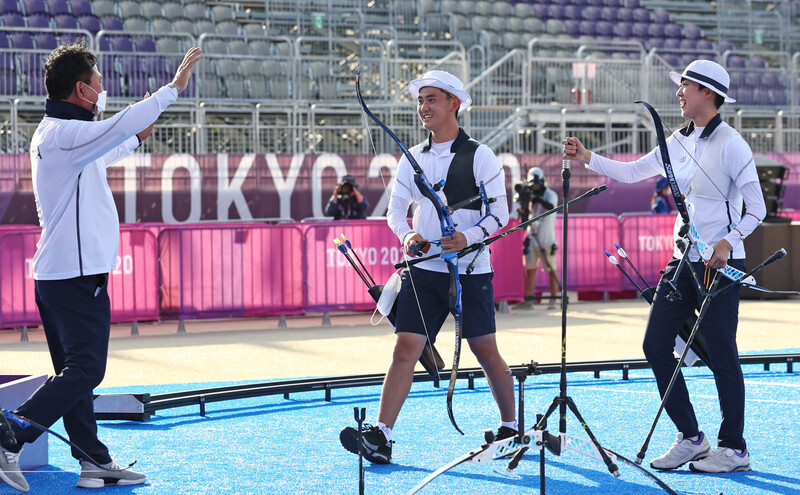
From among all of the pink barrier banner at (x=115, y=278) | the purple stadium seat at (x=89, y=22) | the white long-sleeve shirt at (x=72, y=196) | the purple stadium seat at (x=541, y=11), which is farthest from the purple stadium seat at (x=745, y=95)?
the white long-sleeve shirt at (x=72, y=196)

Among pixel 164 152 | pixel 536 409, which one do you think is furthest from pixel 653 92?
pixel 536 409

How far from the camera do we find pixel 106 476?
219 inches

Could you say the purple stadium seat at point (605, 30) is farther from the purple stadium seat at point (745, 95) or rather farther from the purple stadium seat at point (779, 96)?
the purple stadium seat at point (779, 96)

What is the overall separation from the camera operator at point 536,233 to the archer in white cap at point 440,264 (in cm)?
860

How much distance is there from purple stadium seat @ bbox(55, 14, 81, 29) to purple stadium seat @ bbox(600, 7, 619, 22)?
42.5 ft

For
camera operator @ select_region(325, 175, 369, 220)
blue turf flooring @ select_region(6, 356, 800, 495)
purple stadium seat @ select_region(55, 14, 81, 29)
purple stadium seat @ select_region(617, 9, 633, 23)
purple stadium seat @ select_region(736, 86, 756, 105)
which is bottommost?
blue turf flooring @ select_region(6, 356, 800, 495)

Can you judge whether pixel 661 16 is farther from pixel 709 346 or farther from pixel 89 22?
pixel 709 346

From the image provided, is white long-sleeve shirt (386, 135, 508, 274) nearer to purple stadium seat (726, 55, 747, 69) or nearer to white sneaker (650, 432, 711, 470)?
white sneaker (650, 432, 711, 470)

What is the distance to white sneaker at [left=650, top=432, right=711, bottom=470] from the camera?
5770mm

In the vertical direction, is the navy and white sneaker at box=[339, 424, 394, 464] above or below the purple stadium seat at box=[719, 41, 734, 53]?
below

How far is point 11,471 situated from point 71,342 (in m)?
0.70

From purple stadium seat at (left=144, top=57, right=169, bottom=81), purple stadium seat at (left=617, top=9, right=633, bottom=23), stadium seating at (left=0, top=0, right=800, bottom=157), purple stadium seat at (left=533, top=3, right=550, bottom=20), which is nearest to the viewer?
purple stadium seat at (left=144, top=57, right=169, bottom=81)

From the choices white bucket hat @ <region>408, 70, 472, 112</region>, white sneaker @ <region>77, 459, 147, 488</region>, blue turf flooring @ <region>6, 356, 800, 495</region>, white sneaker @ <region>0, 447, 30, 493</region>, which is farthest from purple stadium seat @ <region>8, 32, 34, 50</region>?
white sneaker @ <region>0, 447, 30, 493</region>

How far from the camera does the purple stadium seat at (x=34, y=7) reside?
20.7 meters
